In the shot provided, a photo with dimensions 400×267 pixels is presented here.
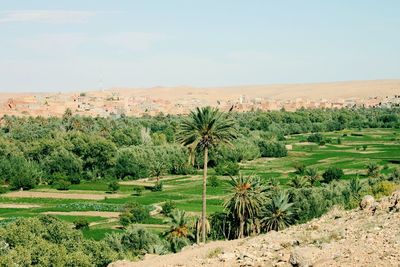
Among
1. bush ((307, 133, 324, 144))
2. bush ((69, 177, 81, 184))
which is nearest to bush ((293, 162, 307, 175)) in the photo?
bush ((69, 177, 81, 184))

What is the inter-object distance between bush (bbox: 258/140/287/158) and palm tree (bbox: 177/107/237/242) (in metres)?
62.9

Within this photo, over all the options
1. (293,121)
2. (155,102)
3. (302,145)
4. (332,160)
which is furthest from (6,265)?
(155,102)

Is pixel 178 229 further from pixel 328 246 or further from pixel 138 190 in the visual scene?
pixel 138 190

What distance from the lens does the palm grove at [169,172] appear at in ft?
91.7

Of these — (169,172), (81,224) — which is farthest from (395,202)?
(169,172)

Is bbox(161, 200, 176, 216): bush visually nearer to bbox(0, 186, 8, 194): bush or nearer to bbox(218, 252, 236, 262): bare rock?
bbox(0, 186, 8, 194): bush

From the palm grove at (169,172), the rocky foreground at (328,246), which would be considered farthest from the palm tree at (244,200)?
the rocky foreground at (328,246)

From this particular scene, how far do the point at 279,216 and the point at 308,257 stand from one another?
785 inches

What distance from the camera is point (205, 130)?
2906 centimetres

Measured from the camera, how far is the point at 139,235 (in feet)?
113

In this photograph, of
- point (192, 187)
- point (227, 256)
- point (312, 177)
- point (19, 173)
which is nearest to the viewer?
point (227, 256)

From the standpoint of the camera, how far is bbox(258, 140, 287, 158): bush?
300 feet

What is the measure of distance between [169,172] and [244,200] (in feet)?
164

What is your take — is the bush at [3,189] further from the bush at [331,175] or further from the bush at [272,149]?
the bush at [272,149]
